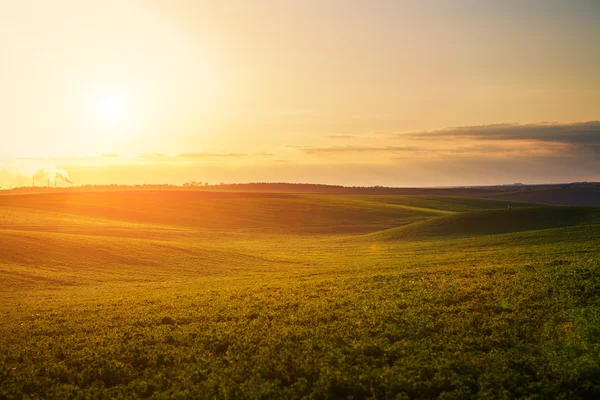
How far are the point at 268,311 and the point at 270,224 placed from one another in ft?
235

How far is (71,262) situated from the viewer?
42.6m

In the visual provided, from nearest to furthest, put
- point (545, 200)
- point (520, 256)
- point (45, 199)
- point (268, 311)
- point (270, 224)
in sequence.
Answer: point (268, 311)
point (520, 256)
point (270, 224)
point (45, 199)
point (545, 200)

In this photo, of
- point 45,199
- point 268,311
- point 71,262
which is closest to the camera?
point 268,311

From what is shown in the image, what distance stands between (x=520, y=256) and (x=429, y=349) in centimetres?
2422

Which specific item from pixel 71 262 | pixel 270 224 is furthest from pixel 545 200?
pixel 71 262

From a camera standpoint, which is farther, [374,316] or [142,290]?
[142,290]

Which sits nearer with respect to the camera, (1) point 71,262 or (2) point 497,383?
(2) point 497,383

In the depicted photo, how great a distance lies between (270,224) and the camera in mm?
92562

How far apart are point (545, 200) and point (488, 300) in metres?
161

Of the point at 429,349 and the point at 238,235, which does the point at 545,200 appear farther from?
the point at 429,349

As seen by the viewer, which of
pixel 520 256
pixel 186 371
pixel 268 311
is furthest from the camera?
pixel 520 256

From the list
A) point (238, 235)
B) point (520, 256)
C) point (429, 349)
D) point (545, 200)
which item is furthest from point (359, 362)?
point (545, 200)

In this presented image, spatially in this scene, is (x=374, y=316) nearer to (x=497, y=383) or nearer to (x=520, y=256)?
(x=497, y=383)

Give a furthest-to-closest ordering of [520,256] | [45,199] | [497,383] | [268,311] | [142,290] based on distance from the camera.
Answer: [45,199]
[520,256]
[142,290]
[268,311]
[497,383]
